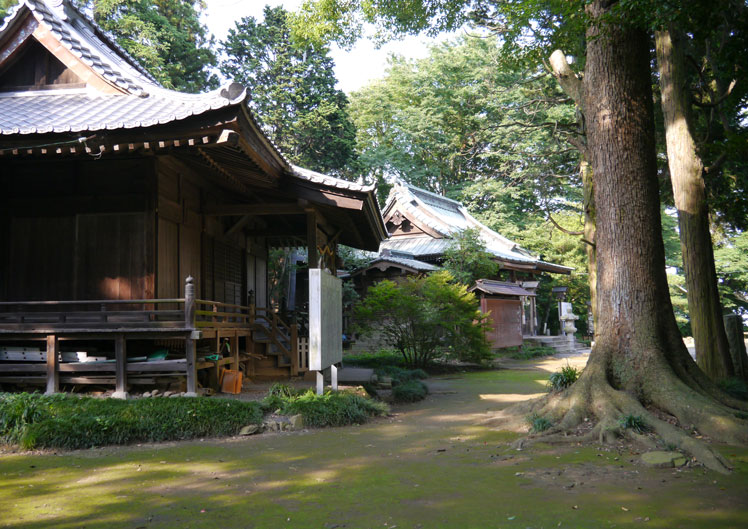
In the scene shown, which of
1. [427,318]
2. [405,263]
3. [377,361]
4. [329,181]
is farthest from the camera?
[405,263]

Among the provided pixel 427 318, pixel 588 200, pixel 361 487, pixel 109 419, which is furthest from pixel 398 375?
pixel 361 487

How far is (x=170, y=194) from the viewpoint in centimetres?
1085

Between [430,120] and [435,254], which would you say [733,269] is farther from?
[430,120]

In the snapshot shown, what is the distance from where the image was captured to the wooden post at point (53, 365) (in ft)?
30.5

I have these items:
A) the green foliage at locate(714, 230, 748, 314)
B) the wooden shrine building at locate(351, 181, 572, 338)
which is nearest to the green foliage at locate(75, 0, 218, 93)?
the wooden shrine building at locate(351, 181, 572, 338)

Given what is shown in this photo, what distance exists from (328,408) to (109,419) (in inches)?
124

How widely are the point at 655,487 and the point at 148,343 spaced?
26.6ft

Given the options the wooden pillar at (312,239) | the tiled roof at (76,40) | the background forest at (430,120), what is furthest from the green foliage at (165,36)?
the wooden pillar at (312,239)

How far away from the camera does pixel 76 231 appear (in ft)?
34.0

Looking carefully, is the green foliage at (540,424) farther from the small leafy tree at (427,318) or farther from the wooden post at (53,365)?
the small leafy tree at (427,318)

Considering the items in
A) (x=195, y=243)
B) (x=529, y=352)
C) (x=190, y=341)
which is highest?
(x=195, y=243)

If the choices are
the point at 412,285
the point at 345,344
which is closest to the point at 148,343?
the point at 412,285

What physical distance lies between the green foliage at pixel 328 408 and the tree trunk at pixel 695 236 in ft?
19.3

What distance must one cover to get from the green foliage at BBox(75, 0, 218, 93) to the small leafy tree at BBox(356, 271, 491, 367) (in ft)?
51.3
